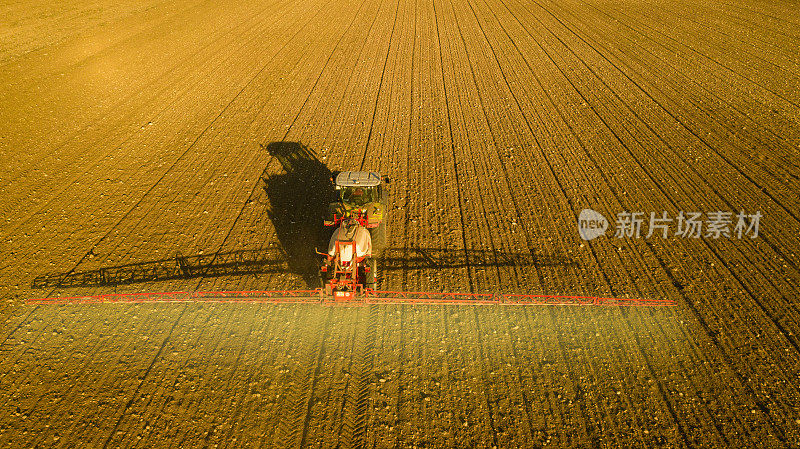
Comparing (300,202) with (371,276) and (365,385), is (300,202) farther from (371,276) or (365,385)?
(365,385)

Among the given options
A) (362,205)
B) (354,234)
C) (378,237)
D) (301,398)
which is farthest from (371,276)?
(301,398)

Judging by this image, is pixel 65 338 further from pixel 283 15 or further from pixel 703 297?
pixel 283 15

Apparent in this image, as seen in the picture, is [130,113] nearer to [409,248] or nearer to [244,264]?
[244,264]

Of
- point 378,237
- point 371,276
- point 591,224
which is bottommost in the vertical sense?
point 371,276

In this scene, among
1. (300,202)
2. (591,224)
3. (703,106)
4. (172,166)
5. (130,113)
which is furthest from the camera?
(703,106)

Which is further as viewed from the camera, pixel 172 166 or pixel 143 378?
pixel 172 166

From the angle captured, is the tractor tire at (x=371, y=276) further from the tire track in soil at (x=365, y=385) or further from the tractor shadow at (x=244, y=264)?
the tractor shadow at (x=244, y=264)

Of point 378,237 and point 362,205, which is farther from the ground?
point 362,205

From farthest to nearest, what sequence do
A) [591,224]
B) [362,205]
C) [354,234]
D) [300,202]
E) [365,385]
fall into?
[300,202], [591,224], [362,205], [354,234], [365,385]
